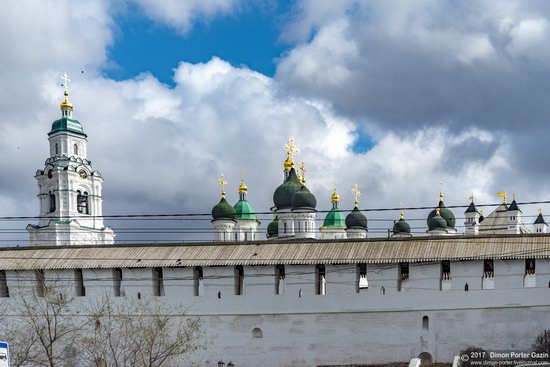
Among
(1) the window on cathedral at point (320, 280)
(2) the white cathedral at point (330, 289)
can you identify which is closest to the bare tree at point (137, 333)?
(2) the white cathedral at point (330, 289)

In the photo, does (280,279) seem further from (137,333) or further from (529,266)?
(529,266)

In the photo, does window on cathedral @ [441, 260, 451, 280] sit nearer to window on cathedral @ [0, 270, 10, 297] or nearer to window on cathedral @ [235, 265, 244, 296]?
A: window on cathedral @ [235, 265, 244, 296]

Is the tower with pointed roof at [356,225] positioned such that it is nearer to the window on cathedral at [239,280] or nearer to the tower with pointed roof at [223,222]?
the tower with pointed roof at [223,222]

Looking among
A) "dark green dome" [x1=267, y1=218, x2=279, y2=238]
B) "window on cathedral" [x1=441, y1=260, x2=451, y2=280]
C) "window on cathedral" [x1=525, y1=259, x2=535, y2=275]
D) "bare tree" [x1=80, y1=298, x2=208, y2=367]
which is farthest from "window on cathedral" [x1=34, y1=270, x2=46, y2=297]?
"dark green dome" [x1=267, y1=218, x2=279, y2=238]

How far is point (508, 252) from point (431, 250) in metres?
2.47

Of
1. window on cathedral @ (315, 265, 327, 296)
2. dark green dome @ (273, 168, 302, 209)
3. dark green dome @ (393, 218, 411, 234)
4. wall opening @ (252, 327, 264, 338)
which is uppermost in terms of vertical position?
dark green dome @ (273, 168, 302, 209)

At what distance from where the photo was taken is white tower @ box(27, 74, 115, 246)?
60.8m

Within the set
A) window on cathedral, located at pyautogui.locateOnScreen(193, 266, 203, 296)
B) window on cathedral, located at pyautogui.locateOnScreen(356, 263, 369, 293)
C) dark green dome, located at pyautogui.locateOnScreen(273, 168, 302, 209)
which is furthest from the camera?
dark green dome, located at pyautogui.locateOnScreen(273, 168, 302, 209)

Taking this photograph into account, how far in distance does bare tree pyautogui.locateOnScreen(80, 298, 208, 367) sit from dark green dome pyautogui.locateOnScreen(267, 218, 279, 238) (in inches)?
1216

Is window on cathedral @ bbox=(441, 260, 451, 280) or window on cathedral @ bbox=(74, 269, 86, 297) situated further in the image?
window on cathedral @ bbox=(74, 269, 86, 297)

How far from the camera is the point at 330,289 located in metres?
27.9

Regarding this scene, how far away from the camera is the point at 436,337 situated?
Result: 88.3ft

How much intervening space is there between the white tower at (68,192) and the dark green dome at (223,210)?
9002 mm

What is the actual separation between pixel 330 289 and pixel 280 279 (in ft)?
6.00
